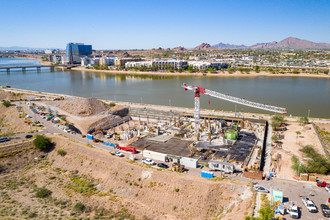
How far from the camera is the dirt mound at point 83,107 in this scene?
2645cm

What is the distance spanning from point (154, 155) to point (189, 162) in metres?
2.71

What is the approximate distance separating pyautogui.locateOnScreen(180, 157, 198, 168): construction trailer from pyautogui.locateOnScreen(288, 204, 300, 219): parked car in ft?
19.7

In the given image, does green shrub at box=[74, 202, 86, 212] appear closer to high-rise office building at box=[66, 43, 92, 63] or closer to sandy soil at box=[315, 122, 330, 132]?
sandy soil at box=[315, 122, 330, 132]

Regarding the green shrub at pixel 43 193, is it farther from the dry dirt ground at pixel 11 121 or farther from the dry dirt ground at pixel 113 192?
the dry dirt ground at pixel 11 121

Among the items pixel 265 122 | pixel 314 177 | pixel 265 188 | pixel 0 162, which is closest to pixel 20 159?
pixel 0 162

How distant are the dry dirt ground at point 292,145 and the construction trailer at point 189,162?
16.7 feet

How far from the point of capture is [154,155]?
16.3 metres

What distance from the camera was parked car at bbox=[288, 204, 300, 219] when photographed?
9655 mm

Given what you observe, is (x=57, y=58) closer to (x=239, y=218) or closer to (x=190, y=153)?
(x=190, y=153)

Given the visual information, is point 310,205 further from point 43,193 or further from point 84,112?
point 84,112

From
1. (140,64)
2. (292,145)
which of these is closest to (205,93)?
(292,145)

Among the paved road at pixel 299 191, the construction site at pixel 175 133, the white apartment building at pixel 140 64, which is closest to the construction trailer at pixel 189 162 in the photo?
the construction site at pixel 175 133

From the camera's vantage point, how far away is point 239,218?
992 centimetres

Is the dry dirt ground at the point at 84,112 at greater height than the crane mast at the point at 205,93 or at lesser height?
lesser
